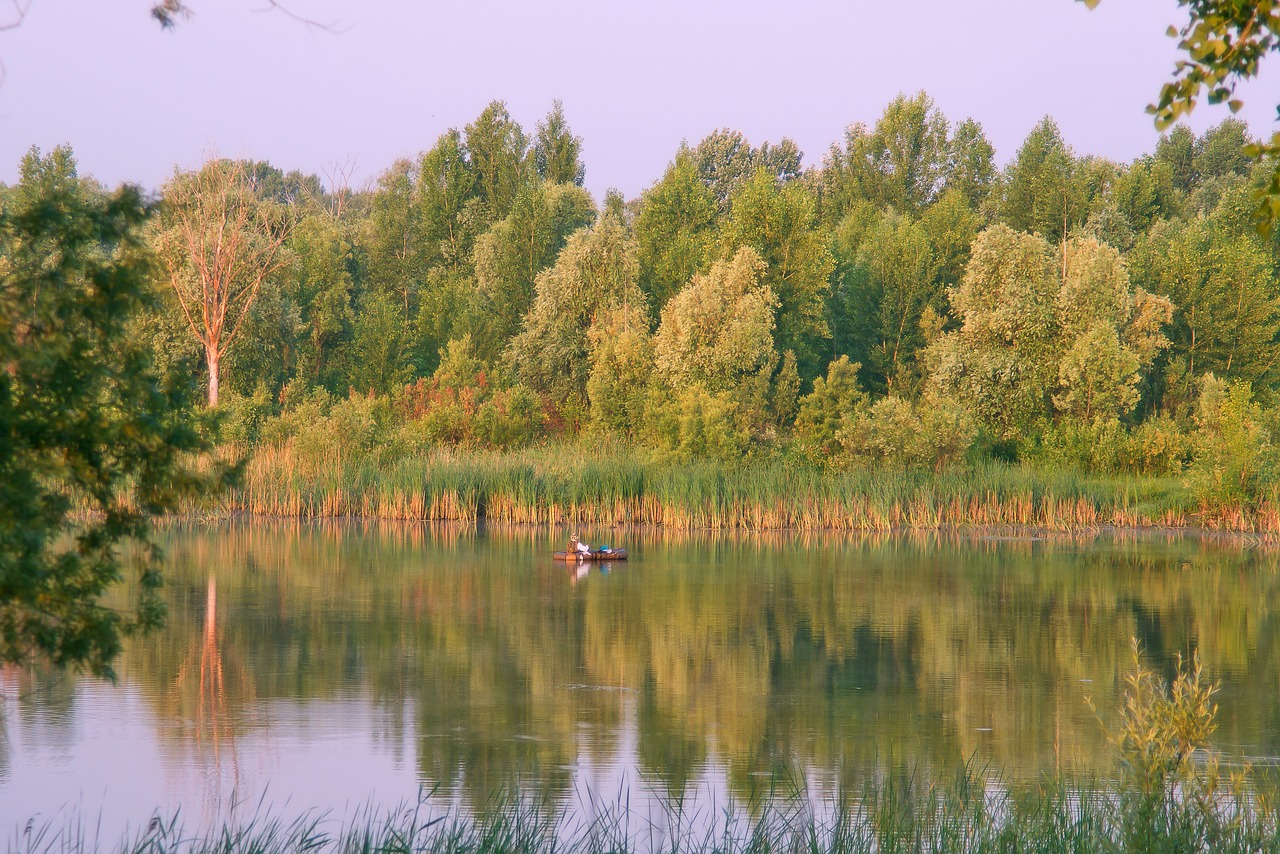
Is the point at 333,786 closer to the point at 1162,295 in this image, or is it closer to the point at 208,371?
the point at 208,371

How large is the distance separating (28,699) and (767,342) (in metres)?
26.6

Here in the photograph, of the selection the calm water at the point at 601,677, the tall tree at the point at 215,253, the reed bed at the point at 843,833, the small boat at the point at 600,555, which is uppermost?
the tall tree at the point at 215,253

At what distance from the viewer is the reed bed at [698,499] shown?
99.6 ft

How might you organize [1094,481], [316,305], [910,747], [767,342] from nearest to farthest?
[910,747] < [1094,481] < [767,342] < [316,305]

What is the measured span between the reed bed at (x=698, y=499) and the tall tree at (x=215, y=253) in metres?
7.53

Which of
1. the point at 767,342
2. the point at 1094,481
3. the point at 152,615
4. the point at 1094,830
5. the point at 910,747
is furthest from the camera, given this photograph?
the point at 767,342

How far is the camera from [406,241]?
52.8 meters

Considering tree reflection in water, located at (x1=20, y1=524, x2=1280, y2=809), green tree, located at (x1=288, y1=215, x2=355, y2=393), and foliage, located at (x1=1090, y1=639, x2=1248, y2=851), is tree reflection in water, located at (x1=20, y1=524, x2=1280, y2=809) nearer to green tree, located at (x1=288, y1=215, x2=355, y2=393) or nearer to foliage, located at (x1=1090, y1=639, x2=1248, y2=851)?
foliage, located at (x1=1090, y1=639, x2=1248, y2=851)

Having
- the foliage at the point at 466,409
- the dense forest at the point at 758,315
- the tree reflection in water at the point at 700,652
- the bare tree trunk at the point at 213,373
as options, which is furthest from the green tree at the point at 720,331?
the bare tree trunk at the point at 213,373

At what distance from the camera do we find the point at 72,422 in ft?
15.3

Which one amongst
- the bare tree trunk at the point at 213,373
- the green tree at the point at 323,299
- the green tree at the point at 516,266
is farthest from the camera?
the green tree at the point at 516,266

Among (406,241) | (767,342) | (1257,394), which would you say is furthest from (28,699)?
(406,241)

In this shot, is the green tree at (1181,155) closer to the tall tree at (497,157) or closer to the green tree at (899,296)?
the green tree at (899,296)

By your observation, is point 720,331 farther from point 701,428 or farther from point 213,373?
point 213,373
